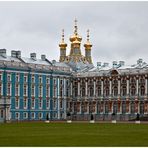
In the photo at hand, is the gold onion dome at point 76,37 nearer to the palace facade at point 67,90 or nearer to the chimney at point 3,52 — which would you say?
the palace facade at point 67,90

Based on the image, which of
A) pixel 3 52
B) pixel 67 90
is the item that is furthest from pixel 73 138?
pixel 67 90

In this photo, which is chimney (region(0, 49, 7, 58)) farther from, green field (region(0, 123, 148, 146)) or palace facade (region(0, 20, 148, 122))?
green field (region(0, 123, 148, 146))

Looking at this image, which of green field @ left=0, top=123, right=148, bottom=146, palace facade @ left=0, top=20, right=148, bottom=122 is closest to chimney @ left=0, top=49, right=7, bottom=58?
palace facade @ left=0, top=20, right=148, bottom=122

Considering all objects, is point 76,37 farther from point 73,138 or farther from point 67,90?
point 73,138

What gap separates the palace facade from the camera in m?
77.5

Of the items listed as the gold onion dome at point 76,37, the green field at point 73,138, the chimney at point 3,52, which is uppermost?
the gold onion dome at point 76,37

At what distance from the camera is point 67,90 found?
287ft

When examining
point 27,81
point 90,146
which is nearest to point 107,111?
point 27,81

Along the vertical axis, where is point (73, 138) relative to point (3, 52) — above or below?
below

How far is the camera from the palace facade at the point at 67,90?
254 ft

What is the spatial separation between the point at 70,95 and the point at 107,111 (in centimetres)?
760

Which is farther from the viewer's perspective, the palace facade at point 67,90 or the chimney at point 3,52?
the chimney at point 3,52

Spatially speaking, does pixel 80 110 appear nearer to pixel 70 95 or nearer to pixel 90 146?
pixel 70 95

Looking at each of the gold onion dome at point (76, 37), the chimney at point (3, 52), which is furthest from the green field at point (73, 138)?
the gold onion dome at point (76, 37)
